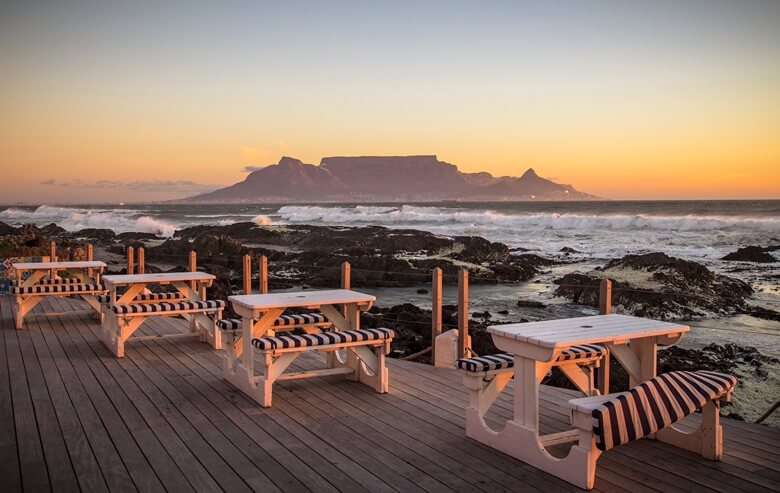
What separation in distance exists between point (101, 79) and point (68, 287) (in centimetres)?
990

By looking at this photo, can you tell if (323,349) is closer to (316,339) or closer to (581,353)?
(316,339)

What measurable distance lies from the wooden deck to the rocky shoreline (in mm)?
1678

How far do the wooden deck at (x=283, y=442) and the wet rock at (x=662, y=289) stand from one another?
444 cm

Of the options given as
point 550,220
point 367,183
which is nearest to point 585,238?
point 550,220

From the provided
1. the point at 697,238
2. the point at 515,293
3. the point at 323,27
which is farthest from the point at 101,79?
the point at 697,238

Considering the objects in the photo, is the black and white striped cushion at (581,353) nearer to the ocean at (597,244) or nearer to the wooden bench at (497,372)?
the wooden bench at (497,372)

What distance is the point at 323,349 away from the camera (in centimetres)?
438

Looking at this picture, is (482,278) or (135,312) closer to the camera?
(135,312)

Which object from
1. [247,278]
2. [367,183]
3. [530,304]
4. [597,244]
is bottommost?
[597,244]

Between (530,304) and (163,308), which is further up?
(163,308)

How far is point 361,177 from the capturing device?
113 meters

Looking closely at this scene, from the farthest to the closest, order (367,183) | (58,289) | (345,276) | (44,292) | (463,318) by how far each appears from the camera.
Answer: (367,183) → (58,289) → (44,292) → (345,276) → (463,318)

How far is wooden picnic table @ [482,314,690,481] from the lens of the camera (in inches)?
122

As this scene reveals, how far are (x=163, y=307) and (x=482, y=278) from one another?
6.09 meters
